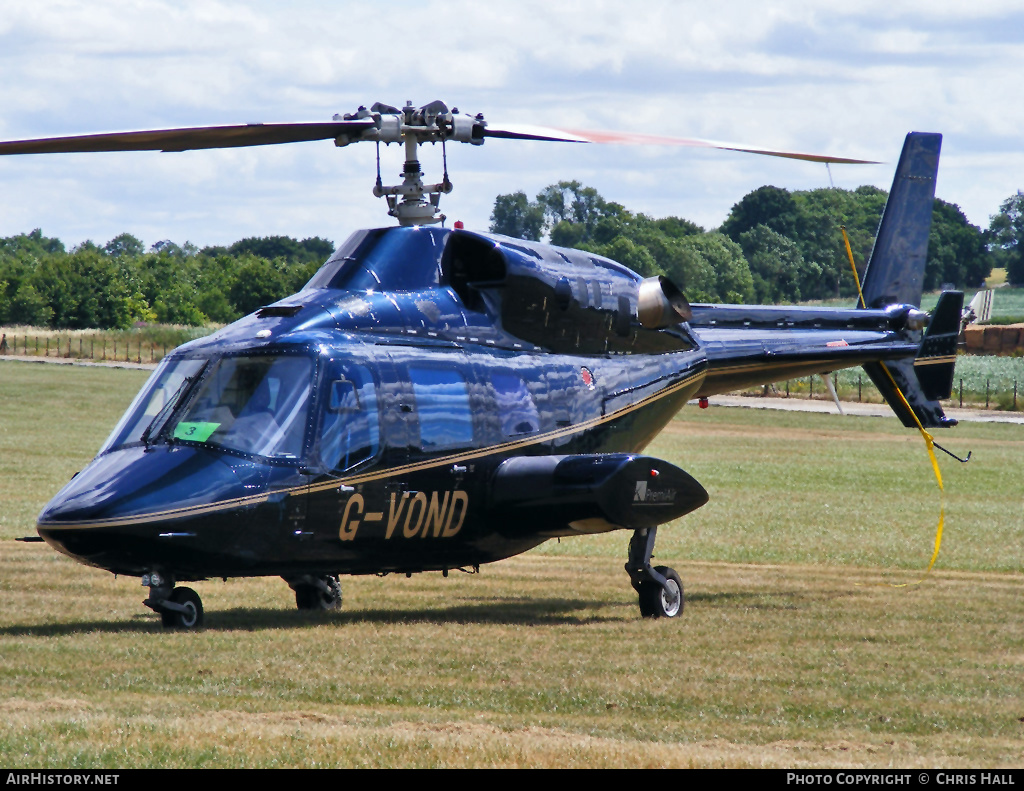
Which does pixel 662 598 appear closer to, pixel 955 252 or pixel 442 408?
pixel 442 408

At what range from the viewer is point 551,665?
1181 cm

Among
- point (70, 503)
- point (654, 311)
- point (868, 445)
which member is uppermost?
point (654, 311)

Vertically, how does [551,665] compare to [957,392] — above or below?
above

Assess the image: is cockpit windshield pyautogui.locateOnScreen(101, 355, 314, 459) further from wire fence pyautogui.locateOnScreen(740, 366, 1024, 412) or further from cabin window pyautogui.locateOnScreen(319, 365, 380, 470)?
wire fence pyautogui.locateOnScreen(740, 366, 1024, 412)

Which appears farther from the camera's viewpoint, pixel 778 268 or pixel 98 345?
pixel 778 268

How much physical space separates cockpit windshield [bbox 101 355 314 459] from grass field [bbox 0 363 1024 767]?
5.95 feet

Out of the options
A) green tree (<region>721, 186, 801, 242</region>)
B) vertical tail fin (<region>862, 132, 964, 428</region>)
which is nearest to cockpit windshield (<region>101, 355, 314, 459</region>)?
vertical tail fin (<region>862, 132, 964, 428</region>)

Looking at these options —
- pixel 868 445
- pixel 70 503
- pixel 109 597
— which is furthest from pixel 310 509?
pixel 868 445

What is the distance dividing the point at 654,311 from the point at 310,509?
4821 mm

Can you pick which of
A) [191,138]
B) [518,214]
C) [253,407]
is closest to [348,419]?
[253,407]

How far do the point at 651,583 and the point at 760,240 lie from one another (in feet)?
369

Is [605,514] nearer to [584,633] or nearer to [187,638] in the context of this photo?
[584,633]

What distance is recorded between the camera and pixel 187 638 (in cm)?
1216

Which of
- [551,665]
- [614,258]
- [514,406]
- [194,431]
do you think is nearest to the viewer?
[551,665]
